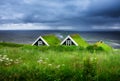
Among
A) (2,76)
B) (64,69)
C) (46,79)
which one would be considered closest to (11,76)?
(2,76)

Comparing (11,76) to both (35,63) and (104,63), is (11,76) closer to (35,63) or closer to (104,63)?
(35,63)

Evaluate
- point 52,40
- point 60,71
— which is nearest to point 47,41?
point 52,40

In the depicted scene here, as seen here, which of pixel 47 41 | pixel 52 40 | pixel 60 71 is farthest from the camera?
pixel 52 40

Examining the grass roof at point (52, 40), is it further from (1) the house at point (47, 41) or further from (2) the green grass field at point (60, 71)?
(2) the green grass field at point (60, 71)

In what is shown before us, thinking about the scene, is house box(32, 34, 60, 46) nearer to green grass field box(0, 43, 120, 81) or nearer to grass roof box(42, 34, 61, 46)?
grass roof box(42, 34, 61, 46)

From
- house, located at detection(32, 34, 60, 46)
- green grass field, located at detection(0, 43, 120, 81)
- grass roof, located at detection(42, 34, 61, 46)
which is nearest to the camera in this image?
green grass field, located at detection(0, 43, 120, 81)

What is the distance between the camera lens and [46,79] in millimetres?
11281

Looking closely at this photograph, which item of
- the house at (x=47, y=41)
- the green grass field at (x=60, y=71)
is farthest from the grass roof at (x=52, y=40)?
the green grass field at (x=60, y=71)

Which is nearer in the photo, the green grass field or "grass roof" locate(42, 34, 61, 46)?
the green grass field

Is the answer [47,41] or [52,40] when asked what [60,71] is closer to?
[47,41]

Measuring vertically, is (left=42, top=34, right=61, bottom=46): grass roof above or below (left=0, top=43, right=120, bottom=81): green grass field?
above

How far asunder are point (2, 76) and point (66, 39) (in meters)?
38.2

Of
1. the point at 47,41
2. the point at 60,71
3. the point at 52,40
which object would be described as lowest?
the point at 60,71

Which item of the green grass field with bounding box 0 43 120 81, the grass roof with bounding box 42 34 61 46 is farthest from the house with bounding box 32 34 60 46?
the green grass field with bounding box 0 43 120 81
